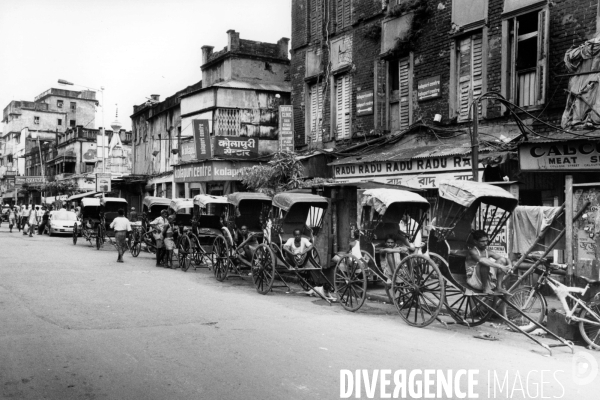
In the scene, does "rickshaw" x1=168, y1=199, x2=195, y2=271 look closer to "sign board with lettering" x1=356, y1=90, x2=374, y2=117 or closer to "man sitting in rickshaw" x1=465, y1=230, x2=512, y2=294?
"sign board with lettering" x1=356, y1=90, x2=374, y2=117

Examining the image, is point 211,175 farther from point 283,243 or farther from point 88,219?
point 283,243

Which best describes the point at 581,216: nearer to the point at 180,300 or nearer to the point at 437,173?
the point at 437,173

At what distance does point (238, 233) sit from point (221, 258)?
73 centimetres

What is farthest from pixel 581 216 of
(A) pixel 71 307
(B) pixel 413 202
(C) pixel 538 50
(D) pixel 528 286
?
(A) pixel 71 307

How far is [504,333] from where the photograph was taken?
27.5ft

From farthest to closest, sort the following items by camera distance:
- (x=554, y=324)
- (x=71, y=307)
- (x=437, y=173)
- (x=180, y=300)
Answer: (x=437, y=173)
(x=180, y=300)
(x=71, y=307)
(x=554, y=324)

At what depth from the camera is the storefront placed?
24.9 meters

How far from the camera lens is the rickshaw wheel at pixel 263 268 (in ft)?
37.6

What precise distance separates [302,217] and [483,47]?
6.16 metres

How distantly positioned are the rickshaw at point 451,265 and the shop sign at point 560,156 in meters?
2.81

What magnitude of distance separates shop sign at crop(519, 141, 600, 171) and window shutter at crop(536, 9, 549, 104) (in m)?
1.72

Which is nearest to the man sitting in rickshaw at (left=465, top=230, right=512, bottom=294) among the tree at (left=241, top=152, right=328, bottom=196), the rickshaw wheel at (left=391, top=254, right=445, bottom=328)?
the rickshaw wheel at (left=391, top=254, right=445, bottom=328)

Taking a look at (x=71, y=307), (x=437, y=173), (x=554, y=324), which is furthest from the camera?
(x=437, y=173)

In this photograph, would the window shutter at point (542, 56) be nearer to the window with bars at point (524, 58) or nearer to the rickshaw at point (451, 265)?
the window with bars at point (524, 58)
